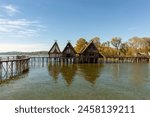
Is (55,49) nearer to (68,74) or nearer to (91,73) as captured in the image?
(91,73)

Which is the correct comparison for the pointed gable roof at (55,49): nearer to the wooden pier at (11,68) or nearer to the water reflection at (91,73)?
the water reflection at (91,73)

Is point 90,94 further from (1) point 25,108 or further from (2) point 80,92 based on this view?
(1) point 25,108

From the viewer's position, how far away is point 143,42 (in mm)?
76562

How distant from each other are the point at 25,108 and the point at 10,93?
7266 mm

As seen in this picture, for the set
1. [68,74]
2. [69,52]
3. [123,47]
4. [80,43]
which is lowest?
[68,74]

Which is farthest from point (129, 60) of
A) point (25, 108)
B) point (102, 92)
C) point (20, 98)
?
point (25, 108)

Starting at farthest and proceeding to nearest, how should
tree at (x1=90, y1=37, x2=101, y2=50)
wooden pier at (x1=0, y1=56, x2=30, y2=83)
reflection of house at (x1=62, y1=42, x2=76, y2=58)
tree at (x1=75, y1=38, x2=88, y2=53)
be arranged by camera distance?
tree at (x1=90, y1=37, x2=101, y2=50), tree at (x1=75, y1=38, x2=88, y2=53), reflection of house at (x1=62, y1=42, x2=76, y2=58), wooden pier at (x1=0, y1=56, x2=30, y2=83)

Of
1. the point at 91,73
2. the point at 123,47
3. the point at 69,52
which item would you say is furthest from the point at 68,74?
the point at 123,47

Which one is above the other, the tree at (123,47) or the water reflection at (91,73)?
the tree at (123,47)

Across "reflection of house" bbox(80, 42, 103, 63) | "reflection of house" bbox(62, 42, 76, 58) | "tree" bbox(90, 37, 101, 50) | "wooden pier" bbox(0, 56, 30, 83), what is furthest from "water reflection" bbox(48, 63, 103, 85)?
"tree" bbox(90, 37, 101, 50)

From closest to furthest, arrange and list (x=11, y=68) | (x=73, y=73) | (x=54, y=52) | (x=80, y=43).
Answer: (x=11, y=68) < (x=73, y=73) < (x=54, y=52) < (x=80, y=43)

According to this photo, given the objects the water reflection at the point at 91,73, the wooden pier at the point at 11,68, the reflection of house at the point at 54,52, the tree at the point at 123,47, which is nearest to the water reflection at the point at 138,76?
the water reflection at the point at 91,73

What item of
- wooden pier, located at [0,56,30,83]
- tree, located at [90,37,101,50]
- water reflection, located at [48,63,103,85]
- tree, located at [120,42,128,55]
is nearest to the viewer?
water reflection, located at [48,63,103,85]

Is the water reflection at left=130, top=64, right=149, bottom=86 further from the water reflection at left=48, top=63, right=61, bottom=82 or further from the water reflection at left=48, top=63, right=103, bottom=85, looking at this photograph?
the water reflection at left=48, top=63, right=61, bottom=82
